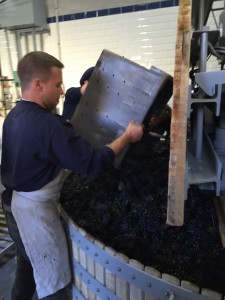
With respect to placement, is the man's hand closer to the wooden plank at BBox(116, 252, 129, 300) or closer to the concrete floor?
the wooden plank at BBox(116, 252, 129, 300)

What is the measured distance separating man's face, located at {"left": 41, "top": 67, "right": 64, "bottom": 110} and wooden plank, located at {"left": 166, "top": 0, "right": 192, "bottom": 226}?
738 mm

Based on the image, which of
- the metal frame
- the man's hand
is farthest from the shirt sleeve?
the metal frame

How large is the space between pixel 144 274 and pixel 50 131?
0.81m

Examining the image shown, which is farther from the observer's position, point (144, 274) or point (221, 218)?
point (221, 218)

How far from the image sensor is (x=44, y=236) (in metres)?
1.56

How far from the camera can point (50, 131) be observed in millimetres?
1366

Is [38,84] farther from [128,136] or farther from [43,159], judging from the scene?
[128,136]

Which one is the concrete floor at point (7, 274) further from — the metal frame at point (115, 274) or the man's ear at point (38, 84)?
the man's ear at point (38, 84)

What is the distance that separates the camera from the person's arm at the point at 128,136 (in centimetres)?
A: 140

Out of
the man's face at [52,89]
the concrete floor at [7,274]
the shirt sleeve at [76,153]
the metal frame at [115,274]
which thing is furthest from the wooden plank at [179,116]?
the concrete floor at [7,274]

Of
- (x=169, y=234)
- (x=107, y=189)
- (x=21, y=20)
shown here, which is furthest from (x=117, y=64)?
(x=21, y=20)

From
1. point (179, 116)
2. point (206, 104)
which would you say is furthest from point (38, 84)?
point (206, 104)

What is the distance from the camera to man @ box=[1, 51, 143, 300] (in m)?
1.39

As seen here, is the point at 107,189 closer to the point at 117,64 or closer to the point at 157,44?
the point at 117,64
